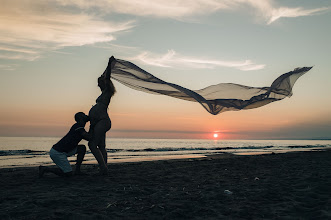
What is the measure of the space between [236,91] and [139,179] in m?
3.68

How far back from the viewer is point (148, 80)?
823cm

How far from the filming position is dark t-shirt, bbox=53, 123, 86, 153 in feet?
21.4

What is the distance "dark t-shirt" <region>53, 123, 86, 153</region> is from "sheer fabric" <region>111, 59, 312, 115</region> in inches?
85.4

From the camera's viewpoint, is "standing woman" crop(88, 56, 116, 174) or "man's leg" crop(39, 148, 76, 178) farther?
"standing woman" crop(88, 56, 116, 174)

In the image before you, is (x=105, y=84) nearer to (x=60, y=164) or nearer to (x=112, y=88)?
(x=112, y=88)

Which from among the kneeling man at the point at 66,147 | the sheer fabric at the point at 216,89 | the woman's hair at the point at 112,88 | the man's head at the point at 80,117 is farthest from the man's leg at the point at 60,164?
the sheer fabric at the point at 216,89

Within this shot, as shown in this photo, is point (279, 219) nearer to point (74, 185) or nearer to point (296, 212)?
point (296, 212)

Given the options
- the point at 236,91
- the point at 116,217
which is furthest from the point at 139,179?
the point at 236,91

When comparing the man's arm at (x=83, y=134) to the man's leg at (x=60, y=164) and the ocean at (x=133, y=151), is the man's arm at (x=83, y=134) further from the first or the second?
the ocean at (x=133, y=151)

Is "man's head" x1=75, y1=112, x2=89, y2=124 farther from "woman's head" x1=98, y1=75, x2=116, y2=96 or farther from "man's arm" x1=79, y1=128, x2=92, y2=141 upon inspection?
"woman's head" x1=98, y1=75, x2=116, y2=96

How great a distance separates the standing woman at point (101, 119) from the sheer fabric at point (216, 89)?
3.04 feet

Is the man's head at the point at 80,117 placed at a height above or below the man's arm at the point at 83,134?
above

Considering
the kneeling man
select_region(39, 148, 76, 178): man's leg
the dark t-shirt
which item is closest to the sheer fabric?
the kneeling man

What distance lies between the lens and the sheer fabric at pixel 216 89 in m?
7.98
